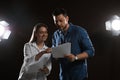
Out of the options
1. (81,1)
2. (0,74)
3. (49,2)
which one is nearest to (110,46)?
(81,1)

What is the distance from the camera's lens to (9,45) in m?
3.37

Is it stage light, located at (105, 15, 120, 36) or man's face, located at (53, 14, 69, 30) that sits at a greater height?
man's face, located at (53, 14, 69, 30)

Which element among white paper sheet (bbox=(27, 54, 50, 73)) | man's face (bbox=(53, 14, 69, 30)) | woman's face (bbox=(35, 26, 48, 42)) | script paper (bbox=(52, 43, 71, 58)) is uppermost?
man's face (bbox=(53, 14, 69, 30))

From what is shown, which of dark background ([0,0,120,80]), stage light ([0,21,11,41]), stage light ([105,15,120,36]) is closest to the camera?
stage light ([0,21,11,41])

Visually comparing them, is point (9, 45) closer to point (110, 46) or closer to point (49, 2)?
point (49, 2)

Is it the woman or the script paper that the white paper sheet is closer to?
the woman

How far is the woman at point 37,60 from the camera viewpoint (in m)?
2.03

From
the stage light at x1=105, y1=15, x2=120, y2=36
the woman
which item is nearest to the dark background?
the stage light at x1=105, y1=15, x2=120, y2=36

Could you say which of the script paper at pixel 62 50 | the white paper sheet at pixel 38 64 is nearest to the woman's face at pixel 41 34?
the white paper sheet at pixel 38 64

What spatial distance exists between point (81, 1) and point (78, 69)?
1.68 m

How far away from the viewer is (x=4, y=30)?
3057 mm

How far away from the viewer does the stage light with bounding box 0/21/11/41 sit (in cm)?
302

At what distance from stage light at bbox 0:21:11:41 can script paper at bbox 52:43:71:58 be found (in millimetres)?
1293

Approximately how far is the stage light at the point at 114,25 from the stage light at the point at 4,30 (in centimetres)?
117
